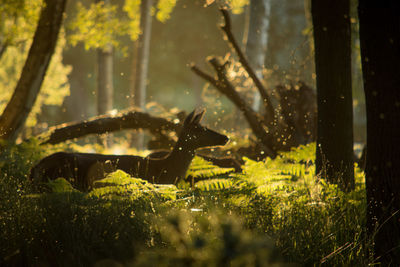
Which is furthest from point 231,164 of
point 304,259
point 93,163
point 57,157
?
point 304,259

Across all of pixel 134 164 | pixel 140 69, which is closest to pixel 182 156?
pixel 134 164

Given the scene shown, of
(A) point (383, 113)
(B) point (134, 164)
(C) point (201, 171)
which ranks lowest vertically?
(C) point (201, 171)

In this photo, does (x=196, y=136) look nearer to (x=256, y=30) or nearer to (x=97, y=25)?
(x=97, y=25)

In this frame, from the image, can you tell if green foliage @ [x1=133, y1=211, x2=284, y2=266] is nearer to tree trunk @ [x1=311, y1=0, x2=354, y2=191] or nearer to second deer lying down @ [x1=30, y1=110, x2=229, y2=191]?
tree trunk @ [x1=311, y1=0, x2=354, y2=191]

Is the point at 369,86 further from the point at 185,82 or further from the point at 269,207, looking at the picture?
the point at 185,82

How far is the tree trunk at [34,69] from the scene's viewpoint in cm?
818

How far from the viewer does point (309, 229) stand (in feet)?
10.9

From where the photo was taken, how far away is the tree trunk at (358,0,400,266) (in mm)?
3621

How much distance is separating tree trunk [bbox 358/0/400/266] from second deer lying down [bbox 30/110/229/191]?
2.65 meters

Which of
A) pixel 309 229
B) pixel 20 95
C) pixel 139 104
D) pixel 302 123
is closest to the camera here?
pixel 309 229

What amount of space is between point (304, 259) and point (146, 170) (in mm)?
3003

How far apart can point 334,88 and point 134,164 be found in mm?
3018

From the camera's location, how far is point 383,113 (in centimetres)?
368

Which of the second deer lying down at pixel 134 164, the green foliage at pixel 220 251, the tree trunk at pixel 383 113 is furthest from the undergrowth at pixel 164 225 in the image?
the second deer lying down at pixel 134 164
